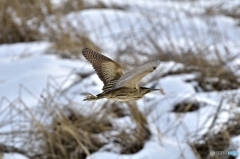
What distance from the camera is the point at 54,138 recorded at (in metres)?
3.02

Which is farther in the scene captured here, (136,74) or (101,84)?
(101,84)

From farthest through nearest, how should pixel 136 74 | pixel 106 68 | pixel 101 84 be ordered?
pixel 101 84
pixel 106 68
pixel 136 74

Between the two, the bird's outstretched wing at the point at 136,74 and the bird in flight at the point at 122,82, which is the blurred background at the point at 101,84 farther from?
the bird's outstretched wing at the point at 136,74

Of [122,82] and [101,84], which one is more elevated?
[122,82]

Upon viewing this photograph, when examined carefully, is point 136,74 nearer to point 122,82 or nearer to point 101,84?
point 122,82

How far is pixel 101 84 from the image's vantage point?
3.78 m

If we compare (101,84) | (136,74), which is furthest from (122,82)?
(101,84)

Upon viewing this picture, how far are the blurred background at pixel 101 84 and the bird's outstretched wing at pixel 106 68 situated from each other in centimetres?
107

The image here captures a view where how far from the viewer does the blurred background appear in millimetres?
3023

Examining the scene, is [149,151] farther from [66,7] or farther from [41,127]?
[66,7]

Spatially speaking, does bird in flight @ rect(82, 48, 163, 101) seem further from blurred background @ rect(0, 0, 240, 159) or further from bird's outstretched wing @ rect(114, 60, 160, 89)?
blurred background @ rect(0, 0, 240, 159)

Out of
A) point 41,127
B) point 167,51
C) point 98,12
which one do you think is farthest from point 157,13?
point 41,127

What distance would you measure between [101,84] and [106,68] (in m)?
2.22

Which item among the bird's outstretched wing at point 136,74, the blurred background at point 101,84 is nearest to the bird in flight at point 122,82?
the bird's outstretched wing at point 136,74
